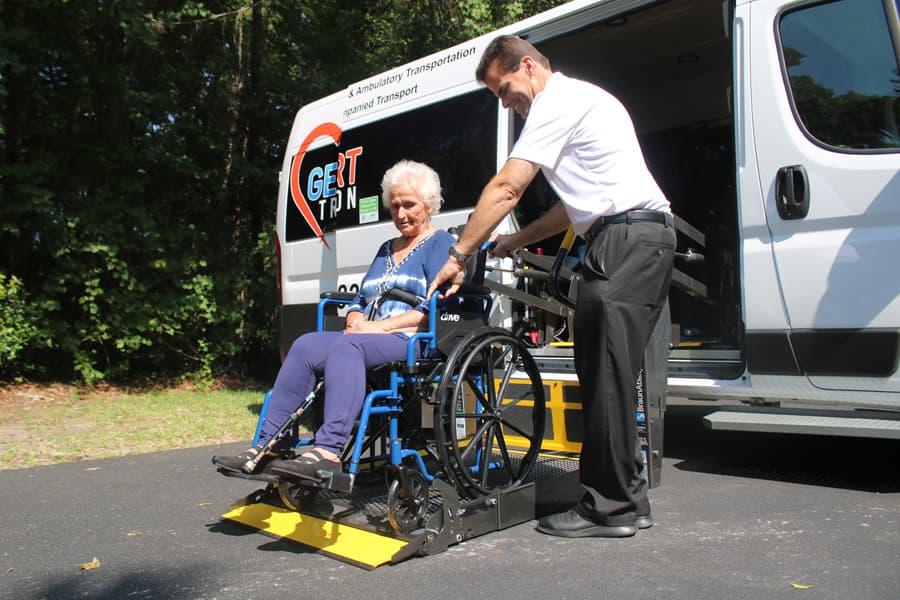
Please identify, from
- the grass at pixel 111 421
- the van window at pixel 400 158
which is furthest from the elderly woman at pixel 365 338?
the grass at pixel 111 421

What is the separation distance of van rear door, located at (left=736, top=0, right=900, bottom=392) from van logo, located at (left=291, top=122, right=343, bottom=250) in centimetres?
A: 328

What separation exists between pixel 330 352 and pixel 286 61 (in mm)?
8963

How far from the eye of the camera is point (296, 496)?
3.03m

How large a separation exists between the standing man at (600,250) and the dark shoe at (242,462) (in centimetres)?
90

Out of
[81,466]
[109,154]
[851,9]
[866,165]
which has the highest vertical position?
[109,154]

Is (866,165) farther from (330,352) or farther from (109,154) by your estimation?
(109,154)

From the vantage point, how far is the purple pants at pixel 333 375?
2.67m

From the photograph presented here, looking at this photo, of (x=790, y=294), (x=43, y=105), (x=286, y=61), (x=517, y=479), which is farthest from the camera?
(x=286, y=61)

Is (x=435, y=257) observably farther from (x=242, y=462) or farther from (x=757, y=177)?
(x=757, y=177)

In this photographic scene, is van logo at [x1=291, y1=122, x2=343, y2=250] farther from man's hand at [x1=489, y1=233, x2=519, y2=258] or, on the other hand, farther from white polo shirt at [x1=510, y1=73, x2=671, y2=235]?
white polo shirt at [x1=510, y1=73, x2=671, y2=235]

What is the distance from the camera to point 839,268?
3.27 metres

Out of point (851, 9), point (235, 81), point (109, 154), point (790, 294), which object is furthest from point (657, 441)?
point (235, 81)

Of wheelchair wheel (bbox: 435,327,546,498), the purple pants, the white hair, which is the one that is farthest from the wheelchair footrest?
the white hair

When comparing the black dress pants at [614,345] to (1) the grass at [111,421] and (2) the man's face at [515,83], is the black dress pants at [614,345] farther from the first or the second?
(1) the grass at [111,421]
